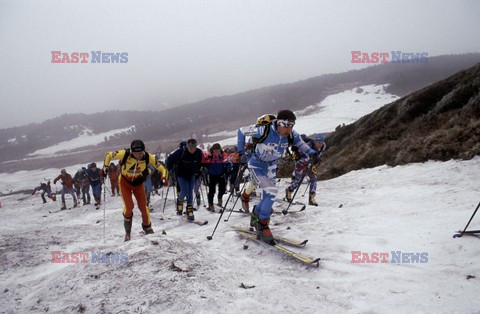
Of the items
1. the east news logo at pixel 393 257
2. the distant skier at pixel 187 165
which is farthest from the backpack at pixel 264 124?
the distant skier at pixel 187 165

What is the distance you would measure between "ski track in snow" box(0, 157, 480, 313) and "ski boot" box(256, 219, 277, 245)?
0.17 meters

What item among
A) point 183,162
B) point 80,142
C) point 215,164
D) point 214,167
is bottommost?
point 214,167

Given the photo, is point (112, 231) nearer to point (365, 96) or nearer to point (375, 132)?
point (375, 132)

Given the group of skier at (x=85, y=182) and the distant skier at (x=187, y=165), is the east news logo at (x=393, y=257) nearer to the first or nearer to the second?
the distant skier at (x=187, y=165)

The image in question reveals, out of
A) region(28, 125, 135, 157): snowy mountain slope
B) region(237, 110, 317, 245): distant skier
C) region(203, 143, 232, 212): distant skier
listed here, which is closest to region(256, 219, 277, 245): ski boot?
region(237, 110, 317, 245): distant skier

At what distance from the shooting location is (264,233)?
577 centimetres

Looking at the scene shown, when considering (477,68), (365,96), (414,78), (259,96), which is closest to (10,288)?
(477,68)

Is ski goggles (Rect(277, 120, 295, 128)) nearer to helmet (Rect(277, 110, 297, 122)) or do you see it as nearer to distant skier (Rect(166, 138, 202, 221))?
helmet (Rect(277, 110, 297, 122))

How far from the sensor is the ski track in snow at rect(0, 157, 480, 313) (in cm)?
343

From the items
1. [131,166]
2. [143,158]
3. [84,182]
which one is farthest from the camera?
[84,182]

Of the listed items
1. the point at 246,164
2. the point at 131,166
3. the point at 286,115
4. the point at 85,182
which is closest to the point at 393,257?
the point at 286,115

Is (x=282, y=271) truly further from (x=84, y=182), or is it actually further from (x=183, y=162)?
(x=84, y=182)

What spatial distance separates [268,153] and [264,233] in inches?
65.8

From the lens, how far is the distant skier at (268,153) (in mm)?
5750
